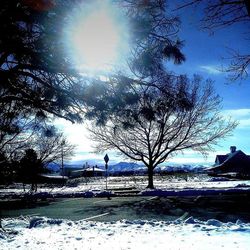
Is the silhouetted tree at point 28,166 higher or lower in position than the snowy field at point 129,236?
higher

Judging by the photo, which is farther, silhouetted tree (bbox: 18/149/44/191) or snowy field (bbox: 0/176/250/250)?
silhouetted tree (bbox: 18/149/44/191)

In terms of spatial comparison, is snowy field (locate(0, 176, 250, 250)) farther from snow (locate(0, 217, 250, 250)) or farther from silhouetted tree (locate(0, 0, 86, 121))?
silhouetted tree (locate(0, 0, 86, 121))

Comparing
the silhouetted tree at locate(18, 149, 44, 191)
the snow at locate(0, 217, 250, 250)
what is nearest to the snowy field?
the snow at locate(0, 217, 250, 250)

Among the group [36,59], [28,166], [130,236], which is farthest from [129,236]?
[28,166]

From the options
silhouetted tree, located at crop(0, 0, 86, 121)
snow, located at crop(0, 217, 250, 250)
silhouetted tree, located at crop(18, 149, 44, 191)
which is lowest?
snow, located at crop(0, 217, 250, 250)

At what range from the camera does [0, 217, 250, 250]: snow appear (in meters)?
5.98

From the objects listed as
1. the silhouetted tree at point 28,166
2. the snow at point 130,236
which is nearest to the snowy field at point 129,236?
the snow at point 130,236

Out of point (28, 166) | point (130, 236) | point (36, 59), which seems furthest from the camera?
point (28, 166)

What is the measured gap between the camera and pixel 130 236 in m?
6.80

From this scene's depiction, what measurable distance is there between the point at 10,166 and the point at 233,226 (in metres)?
5.18

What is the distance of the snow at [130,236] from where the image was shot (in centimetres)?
598

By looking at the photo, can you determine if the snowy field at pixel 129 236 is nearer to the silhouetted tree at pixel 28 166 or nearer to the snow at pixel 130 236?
the snow at pixel 130 236

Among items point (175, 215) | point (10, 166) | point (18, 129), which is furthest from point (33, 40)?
point (175, 215)

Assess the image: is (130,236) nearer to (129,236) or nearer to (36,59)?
(129,236)
